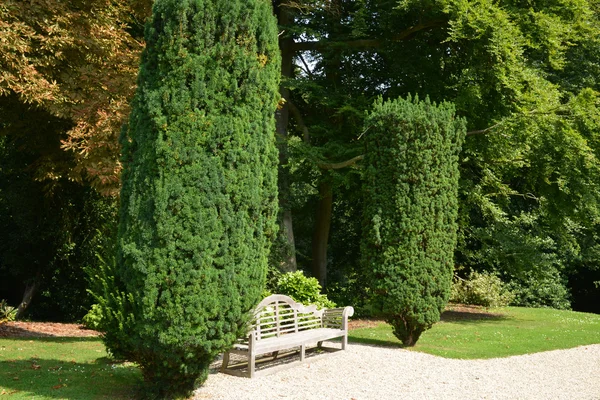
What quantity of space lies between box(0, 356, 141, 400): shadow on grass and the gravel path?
3.30ft

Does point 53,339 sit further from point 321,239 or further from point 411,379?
Result: point 321,239

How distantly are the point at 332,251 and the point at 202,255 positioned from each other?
17212mm

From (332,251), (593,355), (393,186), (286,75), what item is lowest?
(593,355)

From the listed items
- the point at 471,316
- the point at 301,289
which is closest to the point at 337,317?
the point at 301,289

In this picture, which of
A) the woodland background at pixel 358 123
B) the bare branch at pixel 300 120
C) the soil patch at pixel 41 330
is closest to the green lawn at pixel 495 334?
the woodland background at pixel 358 123

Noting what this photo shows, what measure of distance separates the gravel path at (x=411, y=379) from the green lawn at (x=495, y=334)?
0.80 meters

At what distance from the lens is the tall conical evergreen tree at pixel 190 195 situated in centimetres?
610

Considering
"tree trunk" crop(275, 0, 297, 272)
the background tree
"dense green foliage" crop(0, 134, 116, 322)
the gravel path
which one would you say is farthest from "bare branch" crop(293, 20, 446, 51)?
the gravel path

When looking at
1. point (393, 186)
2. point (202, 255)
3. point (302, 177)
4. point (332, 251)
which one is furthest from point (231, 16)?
point (332, 251)

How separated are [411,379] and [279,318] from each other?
222 cm

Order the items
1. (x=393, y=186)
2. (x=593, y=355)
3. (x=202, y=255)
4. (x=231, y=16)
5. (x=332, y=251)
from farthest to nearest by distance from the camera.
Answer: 1. (x=332, y=251)
2. (x=593, y=355)
3. (x=393, y=186)
4. (x=231, y=16)
5. (x=202, y=255)

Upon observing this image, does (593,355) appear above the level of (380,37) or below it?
below

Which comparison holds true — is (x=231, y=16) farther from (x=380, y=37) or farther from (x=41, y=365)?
(x=380, y=37)

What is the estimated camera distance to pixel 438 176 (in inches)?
431
